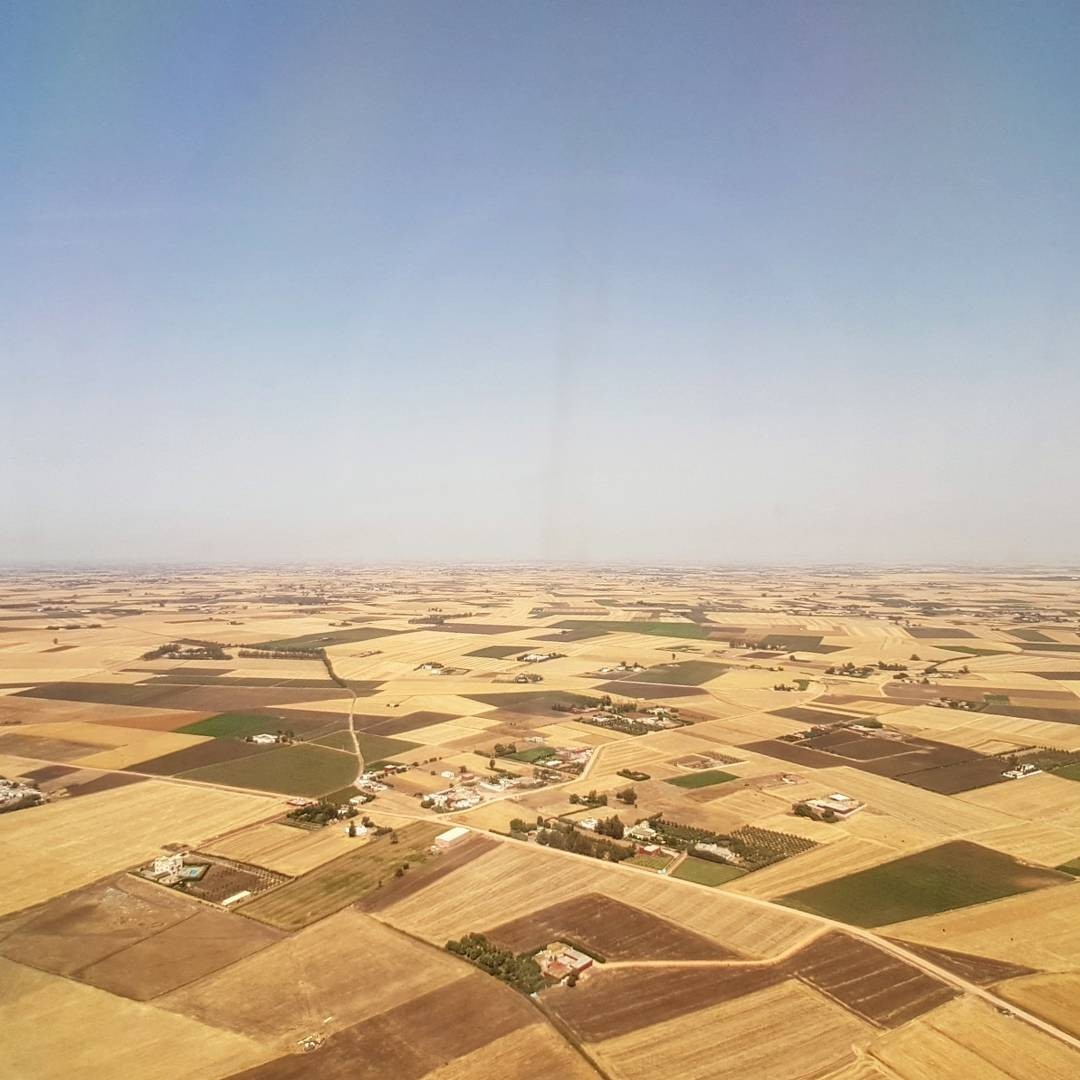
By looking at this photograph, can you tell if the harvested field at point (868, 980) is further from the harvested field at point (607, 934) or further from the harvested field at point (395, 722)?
the harvested field at point (395, 722)

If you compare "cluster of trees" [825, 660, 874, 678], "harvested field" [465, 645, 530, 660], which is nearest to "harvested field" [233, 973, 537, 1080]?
"cluster of trees" [825, 660, 874, 678]

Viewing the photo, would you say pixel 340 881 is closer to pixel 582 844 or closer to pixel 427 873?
pixel 427 873

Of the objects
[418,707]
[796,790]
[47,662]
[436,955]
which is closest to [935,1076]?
[436,955]

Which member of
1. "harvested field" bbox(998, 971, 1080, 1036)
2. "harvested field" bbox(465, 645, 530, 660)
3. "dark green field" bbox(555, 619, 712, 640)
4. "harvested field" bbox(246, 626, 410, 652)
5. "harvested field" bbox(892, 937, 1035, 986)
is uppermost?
"dark green field" bbox(555, 619, 712, 640)

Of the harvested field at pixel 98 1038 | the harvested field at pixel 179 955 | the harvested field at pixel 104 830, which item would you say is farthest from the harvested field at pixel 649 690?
the harvested field at pixel 98 1038

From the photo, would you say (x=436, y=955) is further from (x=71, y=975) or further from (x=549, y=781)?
(x=549, y=781)

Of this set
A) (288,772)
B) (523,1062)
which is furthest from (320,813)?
(523,1062)

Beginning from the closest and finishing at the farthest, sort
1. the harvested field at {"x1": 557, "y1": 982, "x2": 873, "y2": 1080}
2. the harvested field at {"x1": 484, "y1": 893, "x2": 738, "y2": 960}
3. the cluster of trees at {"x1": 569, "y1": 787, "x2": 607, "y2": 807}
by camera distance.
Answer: the harvested field at {"x1": 557, "y1": 982, "x2": 873, "y2": 1080} < the harvested field at {"x1": 484, "y1": 893, "x2": 738, "y2": 960} < the cluster of trees at {"x1": 569, "y1": 787, "x2": 607, "y2": 807}

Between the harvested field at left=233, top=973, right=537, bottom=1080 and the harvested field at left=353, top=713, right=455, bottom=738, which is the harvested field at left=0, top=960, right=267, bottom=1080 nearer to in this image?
the harvested field at left=233, top=973, right=537, bottom=1080
